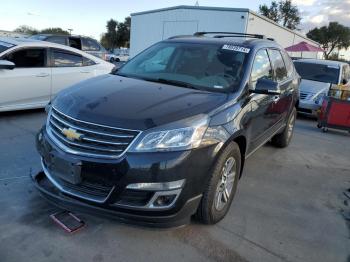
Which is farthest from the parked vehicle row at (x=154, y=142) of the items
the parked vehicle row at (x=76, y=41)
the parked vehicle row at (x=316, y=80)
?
the parked vehicle row at (x=76, y=41)

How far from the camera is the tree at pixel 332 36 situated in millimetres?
→ 75181

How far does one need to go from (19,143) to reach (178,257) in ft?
11.3

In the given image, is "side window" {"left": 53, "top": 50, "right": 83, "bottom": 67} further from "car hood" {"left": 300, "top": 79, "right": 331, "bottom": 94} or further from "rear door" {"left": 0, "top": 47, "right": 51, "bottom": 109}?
"car hood" {"left": 300, "top": 79, "right": 331, "bottom": 94}

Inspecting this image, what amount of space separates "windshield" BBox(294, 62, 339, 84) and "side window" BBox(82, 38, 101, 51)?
8413 millimetres

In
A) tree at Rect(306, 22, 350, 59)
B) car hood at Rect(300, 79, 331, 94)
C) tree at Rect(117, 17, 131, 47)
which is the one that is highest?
tree at Rect(306, 22, 350, 59)

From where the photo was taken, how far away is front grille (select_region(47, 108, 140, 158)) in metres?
2.77

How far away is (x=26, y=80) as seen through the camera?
22.3ft

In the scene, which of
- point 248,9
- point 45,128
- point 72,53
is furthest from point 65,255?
point 248,9

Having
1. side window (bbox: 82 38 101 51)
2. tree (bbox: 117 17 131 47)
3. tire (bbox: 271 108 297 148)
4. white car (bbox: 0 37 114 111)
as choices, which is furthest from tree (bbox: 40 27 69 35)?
tire (bbox: 271 108 297 148)

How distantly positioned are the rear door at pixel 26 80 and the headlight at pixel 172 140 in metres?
4.76

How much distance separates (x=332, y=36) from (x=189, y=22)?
214 feet

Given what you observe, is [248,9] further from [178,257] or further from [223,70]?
[178,257]

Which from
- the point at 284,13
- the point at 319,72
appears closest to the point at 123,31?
the point at 284,13

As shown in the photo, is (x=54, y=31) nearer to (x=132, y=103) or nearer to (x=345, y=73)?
(x=345, y=73)
